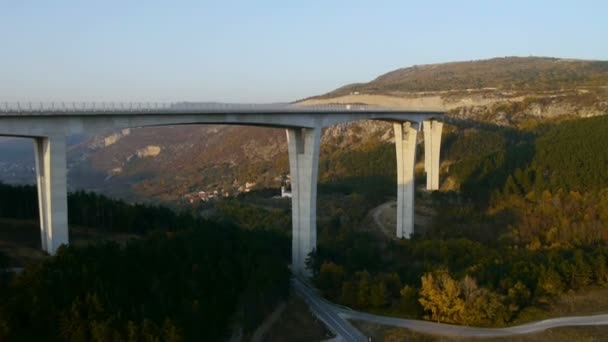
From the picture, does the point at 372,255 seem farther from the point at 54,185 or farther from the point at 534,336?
the point at 54,185

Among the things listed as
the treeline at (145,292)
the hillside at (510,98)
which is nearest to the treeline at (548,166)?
the hillside at (510,98)

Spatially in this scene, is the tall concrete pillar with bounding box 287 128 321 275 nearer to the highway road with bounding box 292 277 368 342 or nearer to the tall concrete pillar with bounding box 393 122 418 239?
the highway road with bounding box 292 277 368 342

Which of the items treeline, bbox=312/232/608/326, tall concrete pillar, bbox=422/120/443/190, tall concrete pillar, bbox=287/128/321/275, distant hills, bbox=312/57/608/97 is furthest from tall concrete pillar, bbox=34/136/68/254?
distant hills, bbox=312/57/608/97

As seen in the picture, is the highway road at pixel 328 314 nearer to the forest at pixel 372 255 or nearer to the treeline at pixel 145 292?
the forest at pixel 372 255

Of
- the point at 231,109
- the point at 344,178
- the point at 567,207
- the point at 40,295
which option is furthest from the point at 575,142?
the point at 40,295

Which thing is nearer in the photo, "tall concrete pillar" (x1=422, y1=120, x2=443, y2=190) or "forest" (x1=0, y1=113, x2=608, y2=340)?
"forest" (x1=0, y1=113, x2=608, y2=340)

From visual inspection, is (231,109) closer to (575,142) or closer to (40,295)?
(40,295)
